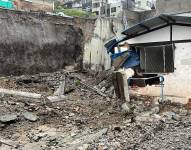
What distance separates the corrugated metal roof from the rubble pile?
7.79 feet

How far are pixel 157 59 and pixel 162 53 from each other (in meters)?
0.36

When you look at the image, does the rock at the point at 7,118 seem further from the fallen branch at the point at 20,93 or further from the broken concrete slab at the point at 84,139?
the fallen branch at the point at 20,93

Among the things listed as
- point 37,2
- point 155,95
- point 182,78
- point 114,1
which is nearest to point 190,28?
point 182,78

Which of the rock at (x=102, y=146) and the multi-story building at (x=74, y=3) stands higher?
the multi-story building at (x=74, y=3)

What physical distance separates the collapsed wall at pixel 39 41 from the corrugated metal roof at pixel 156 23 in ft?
15.1

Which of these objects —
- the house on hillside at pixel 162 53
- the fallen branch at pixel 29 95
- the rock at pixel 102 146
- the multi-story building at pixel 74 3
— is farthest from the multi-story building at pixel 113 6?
the rock at pixel 102 146

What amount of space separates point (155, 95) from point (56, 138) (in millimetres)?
6065

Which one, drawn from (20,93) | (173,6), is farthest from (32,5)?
(20,93)

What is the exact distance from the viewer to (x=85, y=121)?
10.3 m

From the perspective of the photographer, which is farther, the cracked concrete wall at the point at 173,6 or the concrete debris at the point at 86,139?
the cracked concrete wall at the point at 173,6

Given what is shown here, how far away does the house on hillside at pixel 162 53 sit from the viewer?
1301 centimetres

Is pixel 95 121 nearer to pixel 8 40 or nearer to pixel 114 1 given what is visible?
pixel 8 40

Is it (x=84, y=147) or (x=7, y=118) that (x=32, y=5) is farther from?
(x=84, y=147)

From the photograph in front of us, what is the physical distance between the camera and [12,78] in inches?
574
